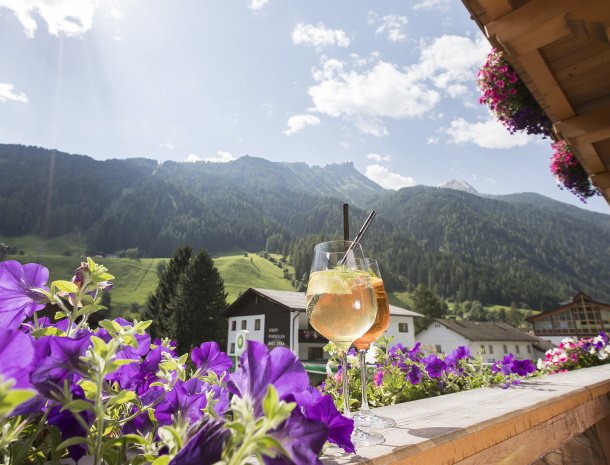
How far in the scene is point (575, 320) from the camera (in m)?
61.4

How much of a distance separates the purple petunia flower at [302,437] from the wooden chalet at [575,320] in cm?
7115

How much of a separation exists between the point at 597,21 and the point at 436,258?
13239 centimetres

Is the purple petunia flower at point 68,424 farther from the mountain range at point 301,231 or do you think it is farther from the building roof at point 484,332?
the mountain range at point 301,231

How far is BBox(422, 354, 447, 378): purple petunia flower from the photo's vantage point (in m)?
2.56

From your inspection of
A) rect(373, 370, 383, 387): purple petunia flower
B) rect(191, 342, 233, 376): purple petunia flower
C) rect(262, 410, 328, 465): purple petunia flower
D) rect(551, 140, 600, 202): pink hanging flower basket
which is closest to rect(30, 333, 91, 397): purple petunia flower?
rect(262, 410, 328, 465): purple petunia flower

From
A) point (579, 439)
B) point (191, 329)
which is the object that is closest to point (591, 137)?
point (579, 439)

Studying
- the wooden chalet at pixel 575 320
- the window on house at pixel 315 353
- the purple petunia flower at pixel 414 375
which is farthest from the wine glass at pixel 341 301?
the wooden chalet at pixel 575 320

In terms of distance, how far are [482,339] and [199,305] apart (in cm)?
3784

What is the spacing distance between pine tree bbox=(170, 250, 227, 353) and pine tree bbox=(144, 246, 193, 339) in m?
1.16

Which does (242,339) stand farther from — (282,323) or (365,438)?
(282,323)

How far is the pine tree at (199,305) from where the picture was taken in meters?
45.6

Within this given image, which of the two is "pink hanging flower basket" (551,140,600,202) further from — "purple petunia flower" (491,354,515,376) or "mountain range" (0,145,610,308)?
"mountain range" (0,145,610,308)

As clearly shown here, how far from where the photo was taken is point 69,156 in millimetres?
196875

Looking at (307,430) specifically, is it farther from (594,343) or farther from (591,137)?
(594,343)
